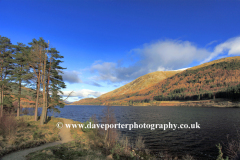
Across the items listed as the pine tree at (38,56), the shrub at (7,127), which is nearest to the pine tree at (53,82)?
the pine tree at (38,56)

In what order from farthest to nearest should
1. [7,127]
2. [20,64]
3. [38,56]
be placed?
[20,64] → [38,56] → [7,127]

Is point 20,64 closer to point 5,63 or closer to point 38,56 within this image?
point 5,63

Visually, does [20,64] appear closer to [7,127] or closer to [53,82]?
[53,82]

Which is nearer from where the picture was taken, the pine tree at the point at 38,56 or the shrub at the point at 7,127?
the shrub at the point at 7,127

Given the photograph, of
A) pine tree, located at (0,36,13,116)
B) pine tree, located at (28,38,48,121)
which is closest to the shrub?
pine tree, located at (28,38,48,121)

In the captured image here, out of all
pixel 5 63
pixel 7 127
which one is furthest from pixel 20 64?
pixel 7 127

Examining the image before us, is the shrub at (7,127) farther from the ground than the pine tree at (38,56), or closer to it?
closer to it

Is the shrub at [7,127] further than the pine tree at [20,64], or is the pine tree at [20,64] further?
the pine tree at [20,64]

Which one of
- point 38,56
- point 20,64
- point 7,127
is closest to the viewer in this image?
point 7,127

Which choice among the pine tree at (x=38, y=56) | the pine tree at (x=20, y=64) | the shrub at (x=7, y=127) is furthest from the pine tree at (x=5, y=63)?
the shrub at (x=7, y=127)

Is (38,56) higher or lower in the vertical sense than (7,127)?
higher

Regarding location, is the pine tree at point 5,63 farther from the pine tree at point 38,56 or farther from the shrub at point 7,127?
the shrub at point 7,127

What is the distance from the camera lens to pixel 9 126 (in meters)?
14.0

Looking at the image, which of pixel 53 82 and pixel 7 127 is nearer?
pixel 7 127
